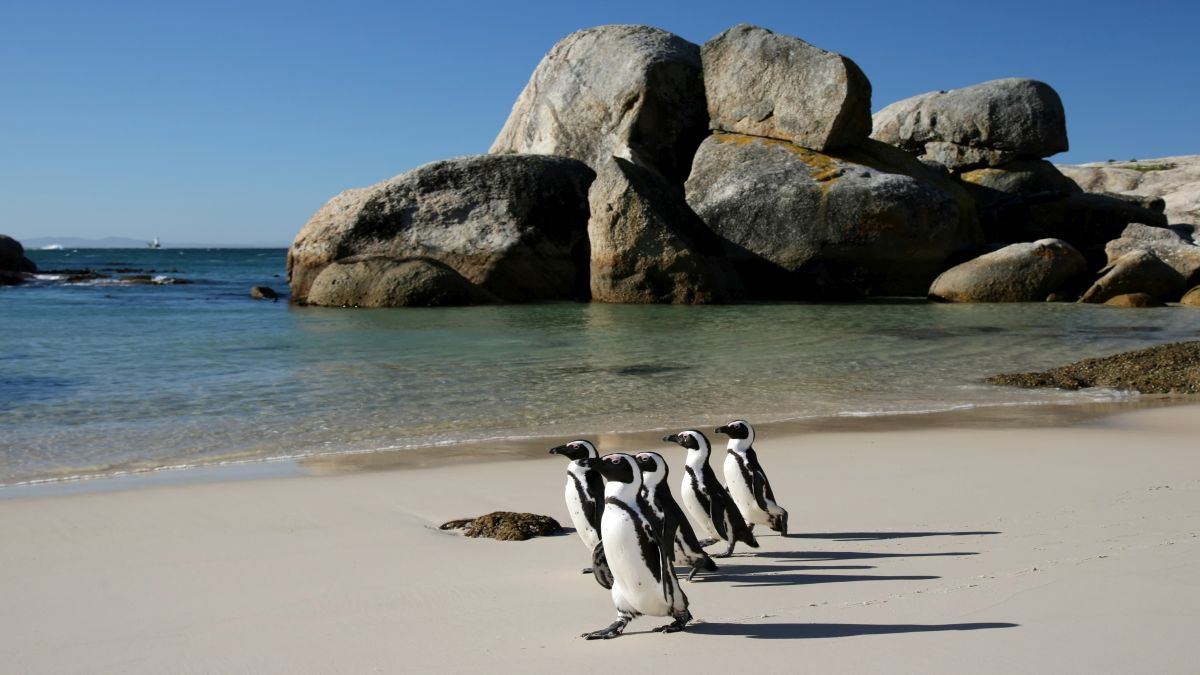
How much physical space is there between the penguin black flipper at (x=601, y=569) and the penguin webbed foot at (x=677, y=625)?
1.41ft

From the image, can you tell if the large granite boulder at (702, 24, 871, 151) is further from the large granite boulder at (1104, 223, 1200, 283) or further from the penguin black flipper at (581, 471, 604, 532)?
the penguin black flipper at (581, 471, 604, 532)

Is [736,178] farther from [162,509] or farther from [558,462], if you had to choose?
[162,509]

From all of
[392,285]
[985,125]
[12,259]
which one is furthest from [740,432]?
[12,259]

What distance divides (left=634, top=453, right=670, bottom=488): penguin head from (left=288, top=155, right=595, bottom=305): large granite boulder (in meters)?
17.5

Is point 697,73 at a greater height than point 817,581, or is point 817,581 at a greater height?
point 697,73

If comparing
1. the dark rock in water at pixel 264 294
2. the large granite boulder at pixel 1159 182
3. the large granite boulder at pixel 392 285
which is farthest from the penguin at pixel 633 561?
the large granite boulder at pixel 1159 182

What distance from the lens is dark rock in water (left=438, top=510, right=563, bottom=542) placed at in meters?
5.19

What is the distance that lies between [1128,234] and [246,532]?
22.1m

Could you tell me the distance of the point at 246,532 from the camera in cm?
537

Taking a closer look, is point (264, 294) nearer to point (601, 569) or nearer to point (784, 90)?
point (784, 90)

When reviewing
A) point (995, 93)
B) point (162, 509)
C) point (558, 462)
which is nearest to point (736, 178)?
point (995, 93)

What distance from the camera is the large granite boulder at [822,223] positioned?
21.1 metres

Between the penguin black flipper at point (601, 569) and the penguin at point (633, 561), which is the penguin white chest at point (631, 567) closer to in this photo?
the penguin at point (633, 561)

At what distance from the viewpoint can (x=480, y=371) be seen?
11742mm
